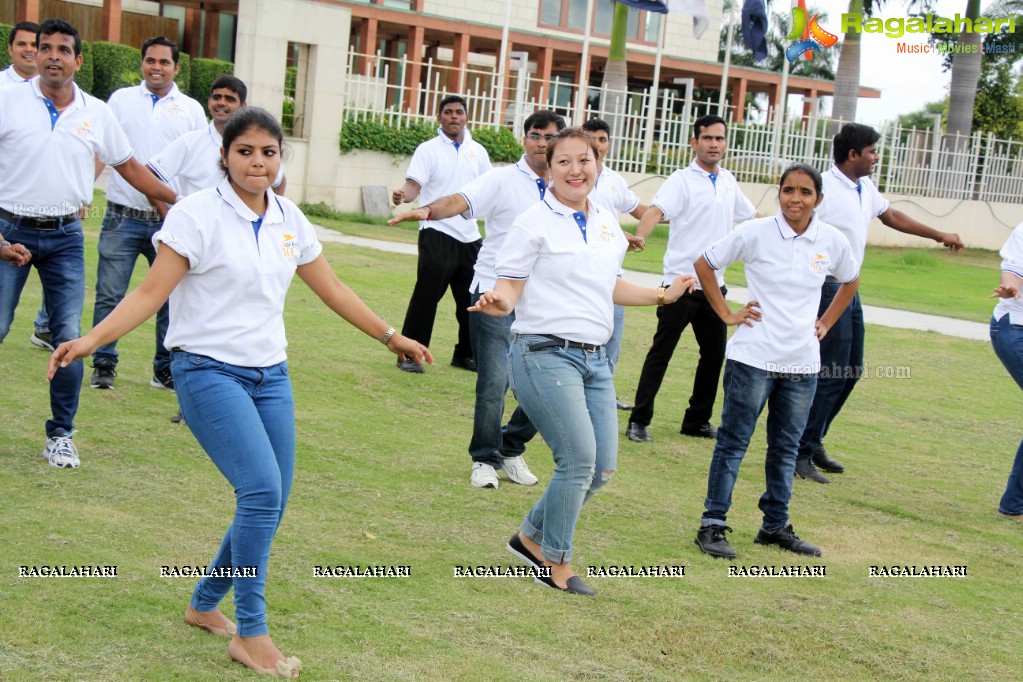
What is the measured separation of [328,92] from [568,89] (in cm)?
2295

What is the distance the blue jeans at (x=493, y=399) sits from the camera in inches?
274

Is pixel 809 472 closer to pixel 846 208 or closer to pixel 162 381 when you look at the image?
pixel 846 208

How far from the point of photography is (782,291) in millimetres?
6238

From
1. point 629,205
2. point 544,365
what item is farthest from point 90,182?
point 629,205

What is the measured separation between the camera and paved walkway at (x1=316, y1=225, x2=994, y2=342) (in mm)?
15336

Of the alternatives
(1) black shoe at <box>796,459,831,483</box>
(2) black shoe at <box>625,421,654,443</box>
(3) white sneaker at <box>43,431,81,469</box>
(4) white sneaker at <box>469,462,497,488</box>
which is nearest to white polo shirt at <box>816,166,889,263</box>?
(1) black shoe at <box>796,459,831,483</box>

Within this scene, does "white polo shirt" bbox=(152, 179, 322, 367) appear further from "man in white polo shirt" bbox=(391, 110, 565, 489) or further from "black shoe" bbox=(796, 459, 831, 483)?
"black shoe" bbox=(796, 459, 831, 483)

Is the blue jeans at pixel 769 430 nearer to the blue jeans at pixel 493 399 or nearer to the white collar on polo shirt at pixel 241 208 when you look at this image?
the blue jeans at pixel 493 399

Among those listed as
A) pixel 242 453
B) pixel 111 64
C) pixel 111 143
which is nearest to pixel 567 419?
pixel 242 453

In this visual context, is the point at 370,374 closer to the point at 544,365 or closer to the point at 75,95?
the point at 75,95

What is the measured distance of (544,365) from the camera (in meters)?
5.33

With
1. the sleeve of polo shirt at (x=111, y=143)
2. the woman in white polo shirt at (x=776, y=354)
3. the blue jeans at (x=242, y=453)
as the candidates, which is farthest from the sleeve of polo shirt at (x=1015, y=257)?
the sleeve of polo shirt at (x=111, y=143)

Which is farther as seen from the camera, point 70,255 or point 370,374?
point 370,374

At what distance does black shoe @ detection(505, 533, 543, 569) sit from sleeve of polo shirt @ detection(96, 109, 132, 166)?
3129mm
